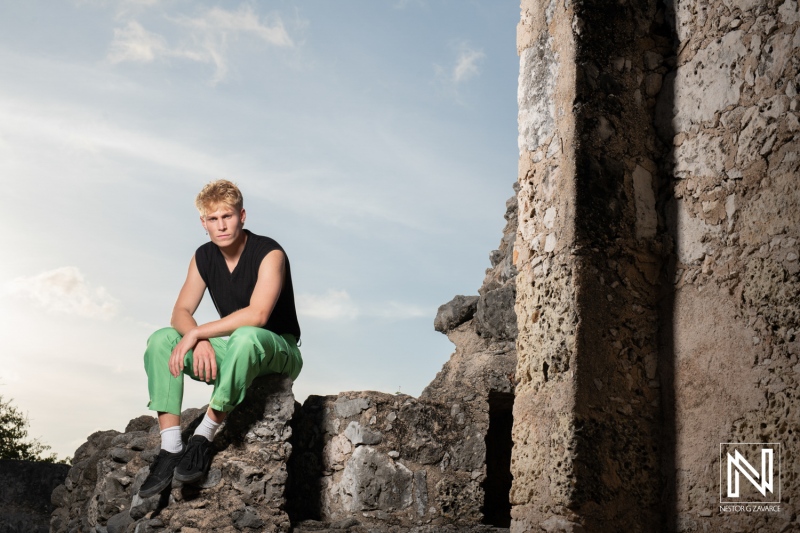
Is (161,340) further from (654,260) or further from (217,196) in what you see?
(654,260)

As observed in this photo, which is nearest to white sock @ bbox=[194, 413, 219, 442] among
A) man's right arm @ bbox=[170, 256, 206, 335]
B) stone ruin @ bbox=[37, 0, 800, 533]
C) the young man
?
the young man

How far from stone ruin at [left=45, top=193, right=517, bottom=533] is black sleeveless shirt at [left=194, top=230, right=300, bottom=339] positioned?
0.33 metres

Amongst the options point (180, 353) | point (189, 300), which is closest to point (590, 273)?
point (180, 353)

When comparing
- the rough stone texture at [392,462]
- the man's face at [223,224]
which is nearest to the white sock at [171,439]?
the rough stone texture at [392,462]

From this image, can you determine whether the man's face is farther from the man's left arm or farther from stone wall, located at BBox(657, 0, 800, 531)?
stone wall, located at BBox(657, 0, 800, 531)

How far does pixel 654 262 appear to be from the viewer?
3357mm

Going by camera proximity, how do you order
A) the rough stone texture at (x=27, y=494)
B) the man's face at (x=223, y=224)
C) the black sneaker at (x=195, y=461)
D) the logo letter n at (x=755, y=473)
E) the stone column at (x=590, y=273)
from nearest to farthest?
the logo letter n at (x=755, y=473), the stone column at (x=590, y=273), the black sneaker at (x=195, y=461), the man's face at (x=223, y=224), the rough stone texture at (x=27, y=494)

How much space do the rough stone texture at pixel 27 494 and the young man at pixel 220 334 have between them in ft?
7.03

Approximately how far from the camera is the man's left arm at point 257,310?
4230mm

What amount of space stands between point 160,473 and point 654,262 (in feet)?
8.18

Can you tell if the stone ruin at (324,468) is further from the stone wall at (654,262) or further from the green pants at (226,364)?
the stone wall at (654,262)

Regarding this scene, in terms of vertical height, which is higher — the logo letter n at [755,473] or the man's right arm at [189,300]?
the man's right arm at [189,300]

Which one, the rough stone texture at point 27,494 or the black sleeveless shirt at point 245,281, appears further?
the rough stone texture at point 27,494

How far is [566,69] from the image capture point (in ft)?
11.3
